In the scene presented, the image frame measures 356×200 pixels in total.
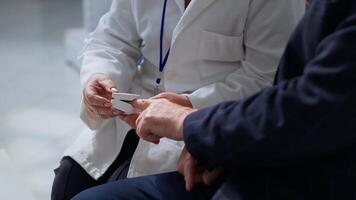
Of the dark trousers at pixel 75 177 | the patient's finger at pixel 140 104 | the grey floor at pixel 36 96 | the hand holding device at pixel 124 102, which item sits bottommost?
the grey floor at pixel 36 96

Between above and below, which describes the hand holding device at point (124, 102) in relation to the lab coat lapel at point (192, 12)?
below

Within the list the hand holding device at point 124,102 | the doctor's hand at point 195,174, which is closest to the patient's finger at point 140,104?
the hand holding device at point 124,102

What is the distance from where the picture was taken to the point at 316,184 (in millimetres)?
754

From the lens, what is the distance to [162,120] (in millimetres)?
890

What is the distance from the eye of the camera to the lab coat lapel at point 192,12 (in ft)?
3.50

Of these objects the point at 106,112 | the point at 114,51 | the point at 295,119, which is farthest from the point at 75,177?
the point at 295,119

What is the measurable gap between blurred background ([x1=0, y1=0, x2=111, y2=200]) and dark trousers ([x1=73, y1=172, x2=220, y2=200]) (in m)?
0.77

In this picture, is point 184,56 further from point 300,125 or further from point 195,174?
→ point 300,125

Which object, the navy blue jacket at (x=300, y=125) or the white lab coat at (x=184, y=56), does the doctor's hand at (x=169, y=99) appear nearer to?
the white lab coat at (x=184, y=56)

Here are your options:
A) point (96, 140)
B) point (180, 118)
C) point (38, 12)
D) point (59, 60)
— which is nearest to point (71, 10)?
point (38, 12)

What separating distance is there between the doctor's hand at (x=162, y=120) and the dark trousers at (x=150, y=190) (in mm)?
87

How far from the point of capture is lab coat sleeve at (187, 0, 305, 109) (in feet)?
3.40

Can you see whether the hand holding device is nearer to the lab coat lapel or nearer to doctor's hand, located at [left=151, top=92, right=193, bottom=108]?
doctor's hand, located at [left=151, top=92, right=193, bottom=108]

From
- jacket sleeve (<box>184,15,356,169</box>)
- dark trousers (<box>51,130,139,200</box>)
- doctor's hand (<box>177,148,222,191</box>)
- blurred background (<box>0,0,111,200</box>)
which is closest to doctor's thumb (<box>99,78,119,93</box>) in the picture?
dark trousers (<box>51,130,139,200</box>)
